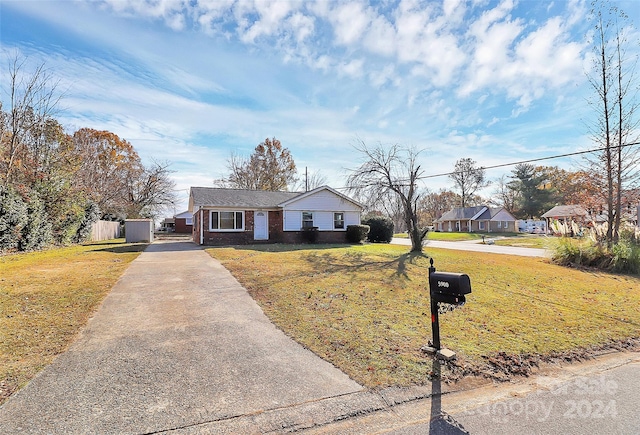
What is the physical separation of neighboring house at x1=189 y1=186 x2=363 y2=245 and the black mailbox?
17462mm

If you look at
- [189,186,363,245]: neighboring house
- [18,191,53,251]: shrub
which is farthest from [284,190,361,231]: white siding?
[18,191,53,251]: shrub

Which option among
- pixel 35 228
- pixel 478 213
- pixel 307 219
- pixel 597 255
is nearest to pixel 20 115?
pixel 35 228

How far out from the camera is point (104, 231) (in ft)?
87.9

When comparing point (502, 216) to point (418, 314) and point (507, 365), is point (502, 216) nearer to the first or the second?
point (418, 314)

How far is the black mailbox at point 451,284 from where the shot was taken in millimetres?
3498

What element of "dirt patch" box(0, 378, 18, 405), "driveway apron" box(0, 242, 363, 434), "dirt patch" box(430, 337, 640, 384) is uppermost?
"dirt patch" box(0, 378, 18, 405)

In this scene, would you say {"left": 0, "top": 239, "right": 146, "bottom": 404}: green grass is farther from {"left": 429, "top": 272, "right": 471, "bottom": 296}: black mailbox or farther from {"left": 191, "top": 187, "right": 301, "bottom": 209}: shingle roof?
{"left": 191, "top": 187, "right": 301, "bottom": 209}: shingle roof

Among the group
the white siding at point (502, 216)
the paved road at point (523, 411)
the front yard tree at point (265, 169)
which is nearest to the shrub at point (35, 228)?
the paved road at point (523, 411)

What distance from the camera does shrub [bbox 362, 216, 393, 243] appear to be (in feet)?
81.1

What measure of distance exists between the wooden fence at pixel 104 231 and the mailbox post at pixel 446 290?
1059 inches

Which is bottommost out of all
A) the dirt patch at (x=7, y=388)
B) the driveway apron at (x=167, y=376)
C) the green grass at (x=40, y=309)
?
the driveway apron at (x=167, y=376)

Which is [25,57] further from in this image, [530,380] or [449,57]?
[530,380]

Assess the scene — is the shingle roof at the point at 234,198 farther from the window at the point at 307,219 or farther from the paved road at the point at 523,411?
the paved road at the point at 523,411

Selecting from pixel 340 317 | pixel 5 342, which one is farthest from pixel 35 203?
pixel 340 317
